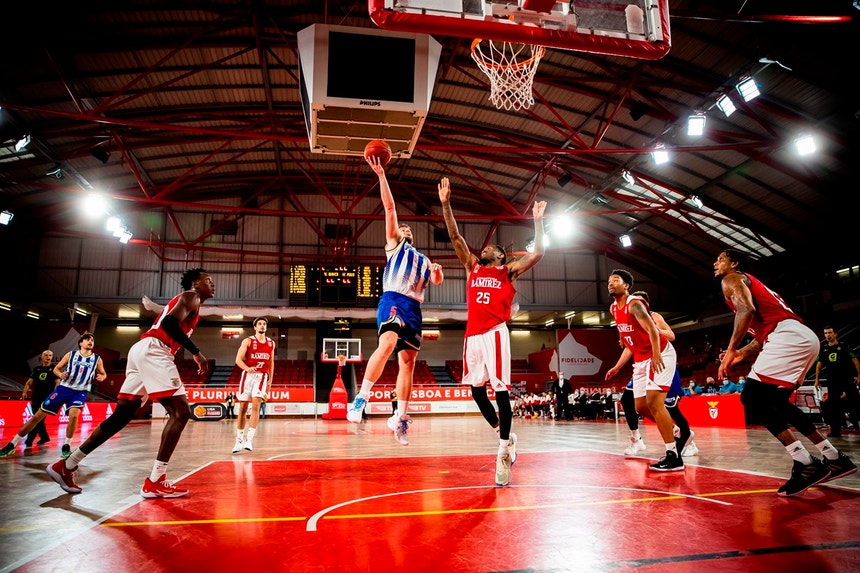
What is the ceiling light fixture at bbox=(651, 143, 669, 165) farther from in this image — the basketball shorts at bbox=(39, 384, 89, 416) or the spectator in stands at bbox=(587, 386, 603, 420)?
the basketball shorts at bbox=(39, 384, 89, 416)

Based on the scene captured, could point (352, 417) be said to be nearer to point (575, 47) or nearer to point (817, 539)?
point (817, 539)

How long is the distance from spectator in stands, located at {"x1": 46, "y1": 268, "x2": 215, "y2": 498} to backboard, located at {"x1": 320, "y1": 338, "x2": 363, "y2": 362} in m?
23.5

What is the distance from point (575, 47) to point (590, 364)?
29.7m

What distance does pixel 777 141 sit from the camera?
658 inches

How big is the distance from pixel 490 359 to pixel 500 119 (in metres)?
17.6

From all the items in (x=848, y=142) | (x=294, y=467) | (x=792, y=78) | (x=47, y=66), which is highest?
(x=47, y=66)

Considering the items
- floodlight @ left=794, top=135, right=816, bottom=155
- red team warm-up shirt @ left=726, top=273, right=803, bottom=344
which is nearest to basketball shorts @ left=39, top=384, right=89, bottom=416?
red team warm-up shirt @ left=726, top=273, right=803, bottom=344

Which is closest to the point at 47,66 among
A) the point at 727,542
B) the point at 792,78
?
the point at 727,542

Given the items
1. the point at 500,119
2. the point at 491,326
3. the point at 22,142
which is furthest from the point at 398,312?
the point at 22,142

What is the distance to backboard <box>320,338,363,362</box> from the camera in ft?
92.8

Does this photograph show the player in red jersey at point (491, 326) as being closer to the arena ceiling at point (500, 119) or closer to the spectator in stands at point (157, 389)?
the spectator in stands at point (157, 389)

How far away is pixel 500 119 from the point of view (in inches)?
820

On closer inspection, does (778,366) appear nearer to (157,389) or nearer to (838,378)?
(157,389)

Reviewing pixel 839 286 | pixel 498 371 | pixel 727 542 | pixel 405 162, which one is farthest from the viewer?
pixel 405 162
